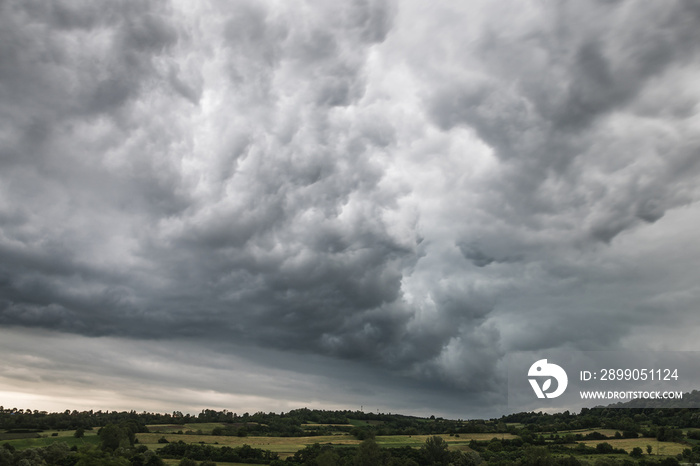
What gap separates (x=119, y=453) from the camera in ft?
534

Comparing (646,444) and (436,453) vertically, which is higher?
(646,444)

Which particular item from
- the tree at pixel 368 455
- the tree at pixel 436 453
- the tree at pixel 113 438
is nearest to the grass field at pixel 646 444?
the tree at pixel 436 453

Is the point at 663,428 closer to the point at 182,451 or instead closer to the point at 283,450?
the point at 283,450

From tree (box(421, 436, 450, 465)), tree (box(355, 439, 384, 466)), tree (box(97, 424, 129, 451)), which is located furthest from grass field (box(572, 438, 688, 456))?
tree (box(97, 424, 129, 451))

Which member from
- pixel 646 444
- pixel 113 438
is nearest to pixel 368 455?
pixel 113 438

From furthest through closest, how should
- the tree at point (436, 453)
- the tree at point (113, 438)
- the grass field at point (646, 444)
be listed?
1. the tree at point (113, 438)
2. the tree at point (436, 453)
3. the grass field at point (646, 444)

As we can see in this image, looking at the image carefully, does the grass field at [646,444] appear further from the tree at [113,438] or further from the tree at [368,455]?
the tree at [113,438]

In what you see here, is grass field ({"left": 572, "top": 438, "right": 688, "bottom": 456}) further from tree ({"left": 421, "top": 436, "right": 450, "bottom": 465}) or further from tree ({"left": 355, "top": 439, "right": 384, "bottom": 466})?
tree ({"left": 355, "top": 439, "right": 384, "bottom": 466})

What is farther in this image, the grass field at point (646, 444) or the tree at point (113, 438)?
the tree at point (113, 438)

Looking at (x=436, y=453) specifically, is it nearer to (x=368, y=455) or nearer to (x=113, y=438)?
(x=368, y=455)

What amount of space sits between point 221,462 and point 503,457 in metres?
103

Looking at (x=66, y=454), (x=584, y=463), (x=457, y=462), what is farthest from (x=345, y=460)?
(x=66, y=454)

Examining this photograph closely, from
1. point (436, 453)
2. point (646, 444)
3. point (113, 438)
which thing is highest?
point (646, 444)

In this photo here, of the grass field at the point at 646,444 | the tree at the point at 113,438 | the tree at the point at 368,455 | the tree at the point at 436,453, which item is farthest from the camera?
the tree at the point at 113,438
